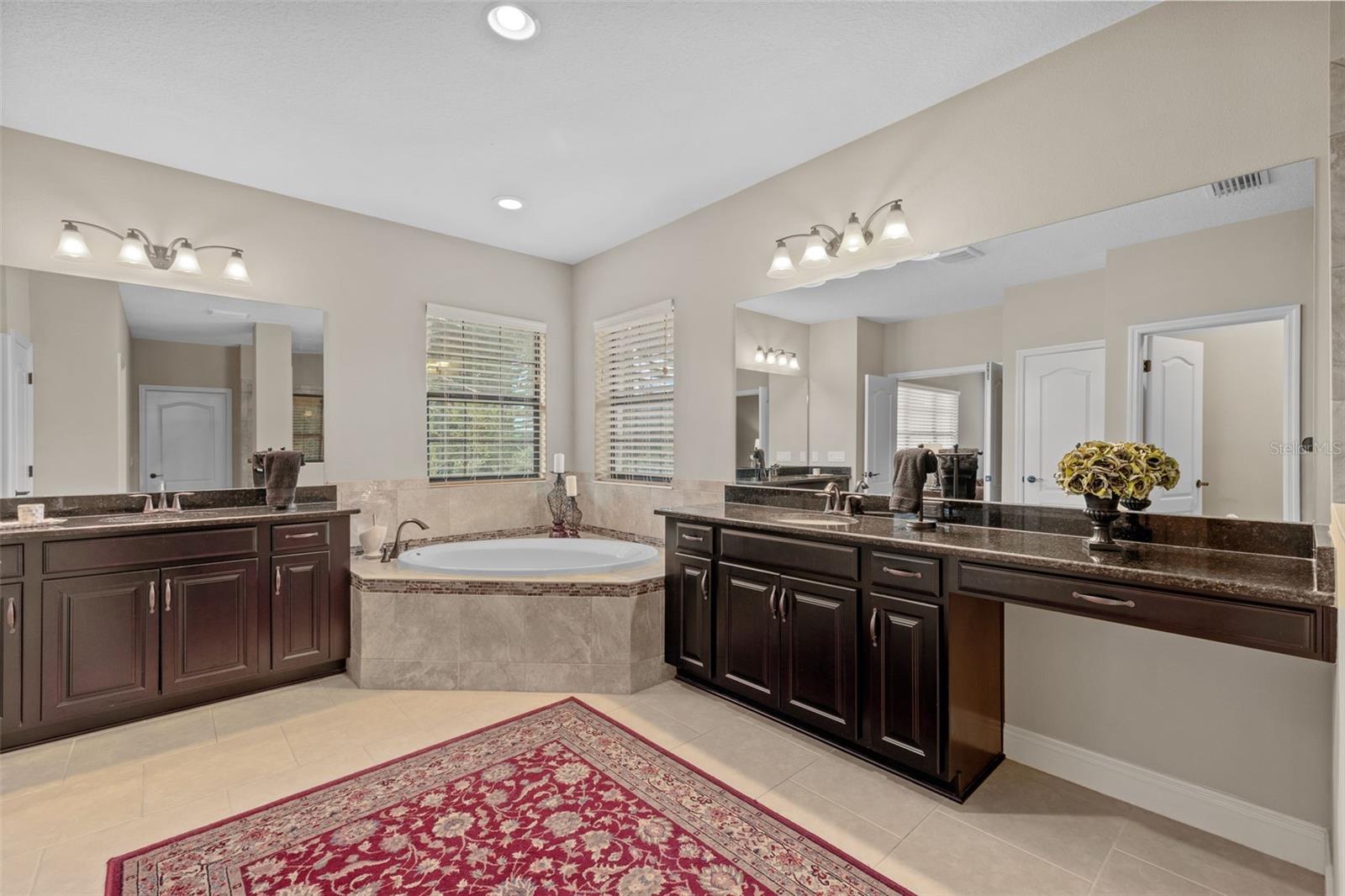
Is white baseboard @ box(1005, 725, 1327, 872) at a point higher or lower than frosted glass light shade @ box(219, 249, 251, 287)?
lower

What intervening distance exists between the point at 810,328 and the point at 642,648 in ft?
6.18

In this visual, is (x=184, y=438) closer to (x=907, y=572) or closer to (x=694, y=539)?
(x=694, y=539)

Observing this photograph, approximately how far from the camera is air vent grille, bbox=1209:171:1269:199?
6.25ft

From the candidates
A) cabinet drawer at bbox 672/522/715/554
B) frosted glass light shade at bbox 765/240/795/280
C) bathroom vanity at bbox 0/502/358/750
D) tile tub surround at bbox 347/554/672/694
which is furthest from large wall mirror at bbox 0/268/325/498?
frosted glass light shade at bbox 765/240/795/280

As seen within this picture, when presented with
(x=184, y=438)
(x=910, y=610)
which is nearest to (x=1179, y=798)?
(x=910, y=610)

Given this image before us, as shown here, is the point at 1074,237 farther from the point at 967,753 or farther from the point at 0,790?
the point at 0,790

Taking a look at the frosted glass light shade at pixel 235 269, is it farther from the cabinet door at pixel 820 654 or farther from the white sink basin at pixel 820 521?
the cabinet door at pixel 820 654

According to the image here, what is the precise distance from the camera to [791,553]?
2602mm

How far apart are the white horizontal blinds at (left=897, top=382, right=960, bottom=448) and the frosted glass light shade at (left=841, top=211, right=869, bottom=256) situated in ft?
2.27

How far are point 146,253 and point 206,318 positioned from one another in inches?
15.1

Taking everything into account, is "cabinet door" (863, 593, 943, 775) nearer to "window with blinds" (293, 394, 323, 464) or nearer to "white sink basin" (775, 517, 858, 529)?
"white sink basin" (775, 517, 858, 529)

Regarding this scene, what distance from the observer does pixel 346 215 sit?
12.4ft

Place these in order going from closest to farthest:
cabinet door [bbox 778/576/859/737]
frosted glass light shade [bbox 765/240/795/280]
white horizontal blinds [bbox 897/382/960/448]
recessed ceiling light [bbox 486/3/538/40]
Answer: recessed ceiling light [bbox 486/3/538/40] → cabinet door [bbox 778/576/859/737] → white horizontal blinds [bbox 897/382/960/448] → frosted glass light shade [bbox 765/240/795/280]

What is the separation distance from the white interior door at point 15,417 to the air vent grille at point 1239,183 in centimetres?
481
